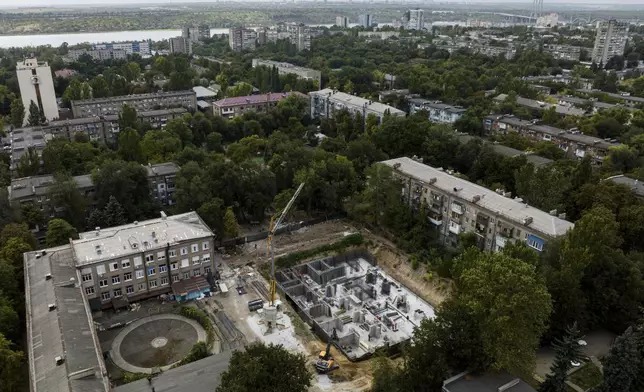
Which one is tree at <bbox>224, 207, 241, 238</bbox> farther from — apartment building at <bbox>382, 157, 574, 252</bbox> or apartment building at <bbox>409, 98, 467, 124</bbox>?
apartment building at <bbox>409, 98, 467, 124</bbox>

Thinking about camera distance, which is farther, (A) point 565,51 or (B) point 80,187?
(A) point 565,51

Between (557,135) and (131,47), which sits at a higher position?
(131,47)

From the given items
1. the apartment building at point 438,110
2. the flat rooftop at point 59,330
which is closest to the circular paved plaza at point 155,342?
the flat rooftop at point 59,330

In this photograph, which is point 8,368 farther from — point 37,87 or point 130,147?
point 37,87

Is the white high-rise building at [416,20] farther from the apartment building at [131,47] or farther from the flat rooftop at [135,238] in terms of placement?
the flat rooftop at [135,238]

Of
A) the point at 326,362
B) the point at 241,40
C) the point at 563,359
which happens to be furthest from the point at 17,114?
the point at 241,40

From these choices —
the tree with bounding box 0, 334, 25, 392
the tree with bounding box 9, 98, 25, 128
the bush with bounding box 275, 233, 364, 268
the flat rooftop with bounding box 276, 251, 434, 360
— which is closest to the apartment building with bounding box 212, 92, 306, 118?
the tree with bounding box 9, 98, 25, 128

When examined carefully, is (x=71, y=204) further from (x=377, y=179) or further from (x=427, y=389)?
(x=427, y=389)
